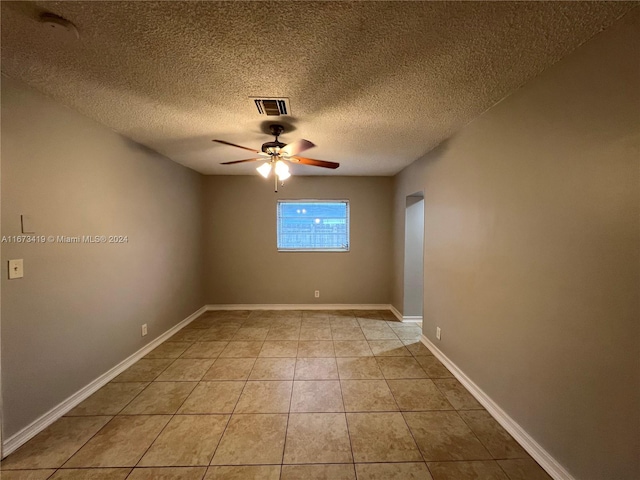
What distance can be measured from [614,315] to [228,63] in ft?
7.44

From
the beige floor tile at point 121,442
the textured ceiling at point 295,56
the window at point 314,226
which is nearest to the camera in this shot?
the textured ceiling at point 295,56

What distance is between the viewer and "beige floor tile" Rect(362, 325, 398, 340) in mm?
3203

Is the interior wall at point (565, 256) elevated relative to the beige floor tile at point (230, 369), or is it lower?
elevated

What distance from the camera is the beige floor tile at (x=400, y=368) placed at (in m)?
2.36

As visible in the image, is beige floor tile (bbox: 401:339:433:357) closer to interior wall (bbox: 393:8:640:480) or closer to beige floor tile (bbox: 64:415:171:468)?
interior wall (bbox: 393:8:640:480)

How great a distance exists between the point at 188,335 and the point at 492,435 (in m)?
3.34

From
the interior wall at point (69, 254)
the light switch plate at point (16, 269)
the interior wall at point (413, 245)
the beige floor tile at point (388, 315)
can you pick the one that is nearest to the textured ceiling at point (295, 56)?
the interior wall at point (69, 254)

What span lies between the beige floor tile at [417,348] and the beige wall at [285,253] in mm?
1325

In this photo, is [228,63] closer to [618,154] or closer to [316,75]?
[316,75]

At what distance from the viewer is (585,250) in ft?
4.00

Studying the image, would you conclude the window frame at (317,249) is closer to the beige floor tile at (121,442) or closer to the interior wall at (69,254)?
the interior wall at (69,254)

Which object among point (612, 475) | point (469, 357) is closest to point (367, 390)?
point (469, 357)

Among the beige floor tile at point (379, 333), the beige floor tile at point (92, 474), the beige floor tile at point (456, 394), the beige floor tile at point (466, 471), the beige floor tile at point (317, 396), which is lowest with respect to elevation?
the beige floor tile at point (466, 471)

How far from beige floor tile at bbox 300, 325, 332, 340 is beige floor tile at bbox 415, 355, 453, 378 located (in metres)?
1.11
